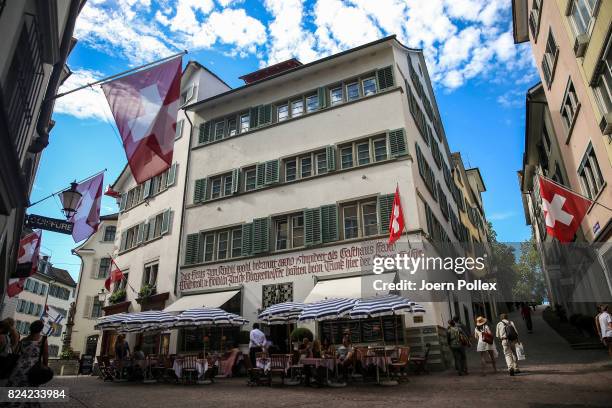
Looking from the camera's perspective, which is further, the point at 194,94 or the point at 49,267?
the point at 49,267

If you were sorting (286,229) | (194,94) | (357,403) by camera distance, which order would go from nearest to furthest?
(357,403)
(286,229)
(194,94)

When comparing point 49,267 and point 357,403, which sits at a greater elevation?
point 49,267

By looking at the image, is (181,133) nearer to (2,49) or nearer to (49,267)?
(2,49)

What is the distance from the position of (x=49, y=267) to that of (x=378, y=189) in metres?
58.2

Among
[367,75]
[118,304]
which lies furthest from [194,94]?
[118,304]

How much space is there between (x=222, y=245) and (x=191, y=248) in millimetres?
1760

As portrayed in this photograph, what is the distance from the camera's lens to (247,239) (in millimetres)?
18969

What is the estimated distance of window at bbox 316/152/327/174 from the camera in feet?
60.8

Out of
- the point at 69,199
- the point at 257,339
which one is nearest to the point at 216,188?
the point at 257,339

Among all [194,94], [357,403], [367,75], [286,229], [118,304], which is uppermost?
[194,94]

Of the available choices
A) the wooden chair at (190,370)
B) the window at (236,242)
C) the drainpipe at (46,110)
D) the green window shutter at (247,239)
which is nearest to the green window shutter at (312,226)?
the green window shutter at (247,239)

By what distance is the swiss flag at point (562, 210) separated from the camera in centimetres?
1283

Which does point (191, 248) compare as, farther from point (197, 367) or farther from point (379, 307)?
point (379, 307)

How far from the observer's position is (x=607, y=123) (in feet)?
38.1
